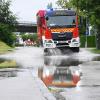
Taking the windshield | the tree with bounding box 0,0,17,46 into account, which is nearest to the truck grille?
the windshield

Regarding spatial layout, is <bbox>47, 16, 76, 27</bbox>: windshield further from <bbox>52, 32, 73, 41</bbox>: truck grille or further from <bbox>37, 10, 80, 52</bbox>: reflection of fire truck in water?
<bbox>52, 32, 73, 41</bbox>: truck grille

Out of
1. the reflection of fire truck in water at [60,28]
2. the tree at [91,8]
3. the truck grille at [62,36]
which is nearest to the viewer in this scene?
the reflection of fire truck in water at [60,28]

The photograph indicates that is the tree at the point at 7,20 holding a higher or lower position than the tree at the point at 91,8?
lower

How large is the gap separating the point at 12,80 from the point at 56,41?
21.3 meters

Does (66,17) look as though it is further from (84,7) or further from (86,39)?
(86,39)

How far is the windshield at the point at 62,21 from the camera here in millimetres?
36859

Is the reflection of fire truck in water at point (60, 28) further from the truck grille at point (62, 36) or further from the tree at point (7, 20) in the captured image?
the tree at point (7, 20)

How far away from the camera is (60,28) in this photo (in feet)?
121

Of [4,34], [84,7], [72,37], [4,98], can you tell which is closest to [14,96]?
[4,98]

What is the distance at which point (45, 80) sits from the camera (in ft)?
54.2

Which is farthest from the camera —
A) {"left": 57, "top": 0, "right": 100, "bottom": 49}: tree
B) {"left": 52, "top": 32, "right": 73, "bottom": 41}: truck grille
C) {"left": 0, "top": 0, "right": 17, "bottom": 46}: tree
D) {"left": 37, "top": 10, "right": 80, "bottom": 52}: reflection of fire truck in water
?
{"left": 0, "top": 0, "right": 17, "bottom": 46}: tree

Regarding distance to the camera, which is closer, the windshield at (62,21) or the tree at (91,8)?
the windshield at (62,21)

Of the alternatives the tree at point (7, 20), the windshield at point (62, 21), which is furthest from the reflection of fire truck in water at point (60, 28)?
the tree at point (7, 20)

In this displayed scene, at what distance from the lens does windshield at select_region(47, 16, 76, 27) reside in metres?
36.9
